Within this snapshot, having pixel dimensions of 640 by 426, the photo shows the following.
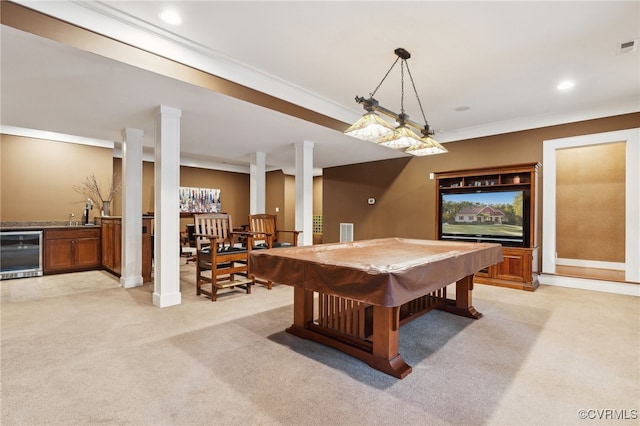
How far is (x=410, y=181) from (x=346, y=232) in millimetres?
2188

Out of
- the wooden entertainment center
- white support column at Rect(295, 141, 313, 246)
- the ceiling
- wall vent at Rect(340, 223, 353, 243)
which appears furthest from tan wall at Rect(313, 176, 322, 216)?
the wooden entertainment center

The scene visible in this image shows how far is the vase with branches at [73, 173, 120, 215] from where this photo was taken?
605 cm

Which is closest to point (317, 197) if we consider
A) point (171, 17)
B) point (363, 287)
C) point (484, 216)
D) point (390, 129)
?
point (484, 216)

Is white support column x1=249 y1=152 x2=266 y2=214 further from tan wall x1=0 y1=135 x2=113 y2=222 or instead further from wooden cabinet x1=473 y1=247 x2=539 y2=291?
wooden cabinet x1=473 y1=247 x2=539 y2=291

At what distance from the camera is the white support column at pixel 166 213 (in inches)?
140

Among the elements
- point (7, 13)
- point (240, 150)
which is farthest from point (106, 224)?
point (7, 13)

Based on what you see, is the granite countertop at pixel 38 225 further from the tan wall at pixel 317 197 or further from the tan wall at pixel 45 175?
the tan wall at pixel 317 197

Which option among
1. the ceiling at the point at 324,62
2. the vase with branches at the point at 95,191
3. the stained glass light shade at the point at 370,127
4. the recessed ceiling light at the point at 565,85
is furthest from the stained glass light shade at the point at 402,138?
the vase with branches at the point at 95,191

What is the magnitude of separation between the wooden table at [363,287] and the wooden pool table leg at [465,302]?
6 cm

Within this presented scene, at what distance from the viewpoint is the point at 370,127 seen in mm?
2754

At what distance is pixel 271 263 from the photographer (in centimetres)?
234

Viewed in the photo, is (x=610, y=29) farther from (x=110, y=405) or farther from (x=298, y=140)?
(x=110, y=405)

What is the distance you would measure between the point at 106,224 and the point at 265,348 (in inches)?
181

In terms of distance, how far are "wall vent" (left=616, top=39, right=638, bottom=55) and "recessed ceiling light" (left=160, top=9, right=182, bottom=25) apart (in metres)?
4.02
